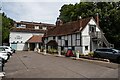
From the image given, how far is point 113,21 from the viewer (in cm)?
4162

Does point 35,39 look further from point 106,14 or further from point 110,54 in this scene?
point 110,54

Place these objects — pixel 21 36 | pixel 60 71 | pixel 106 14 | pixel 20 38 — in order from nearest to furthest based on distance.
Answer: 1. pixel 60 71
2. pixel 106 14
3. pixel 20 38
4. pixel 21 36

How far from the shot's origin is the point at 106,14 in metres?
42.2

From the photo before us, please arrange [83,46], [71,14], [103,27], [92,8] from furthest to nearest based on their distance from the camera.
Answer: [71,14], [92,8], [103,27], [83,46]

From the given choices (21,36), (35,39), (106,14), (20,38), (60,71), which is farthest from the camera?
(21,36)

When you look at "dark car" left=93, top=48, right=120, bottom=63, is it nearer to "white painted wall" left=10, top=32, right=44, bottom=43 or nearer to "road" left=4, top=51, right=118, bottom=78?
"road" left=4, top=51, right=118, bottom=78

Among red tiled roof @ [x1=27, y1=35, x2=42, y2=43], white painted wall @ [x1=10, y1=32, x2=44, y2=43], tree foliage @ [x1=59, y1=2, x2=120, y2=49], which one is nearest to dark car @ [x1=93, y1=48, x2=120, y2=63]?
tree foliage @ [x1=59, y1=2, x2=120, y2=49]

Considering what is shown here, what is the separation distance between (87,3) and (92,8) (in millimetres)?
1664

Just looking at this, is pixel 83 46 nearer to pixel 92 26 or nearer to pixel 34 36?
pixel 92 26

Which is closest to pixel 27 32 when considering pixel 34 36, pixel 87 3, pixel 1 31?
pixel 34 36

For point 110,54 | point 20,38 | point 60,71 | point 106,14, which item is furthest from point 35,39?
point 60,71

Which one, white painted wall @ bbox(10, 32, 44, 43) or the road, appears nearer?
the road

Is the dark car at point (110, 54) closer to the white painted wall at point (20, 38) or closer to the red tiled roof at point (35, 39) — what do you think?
the red tiled roof at point (35, 39)

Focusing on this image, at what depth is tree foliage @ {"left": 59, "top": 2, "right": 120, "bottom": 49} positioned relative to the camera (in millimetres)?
40906
